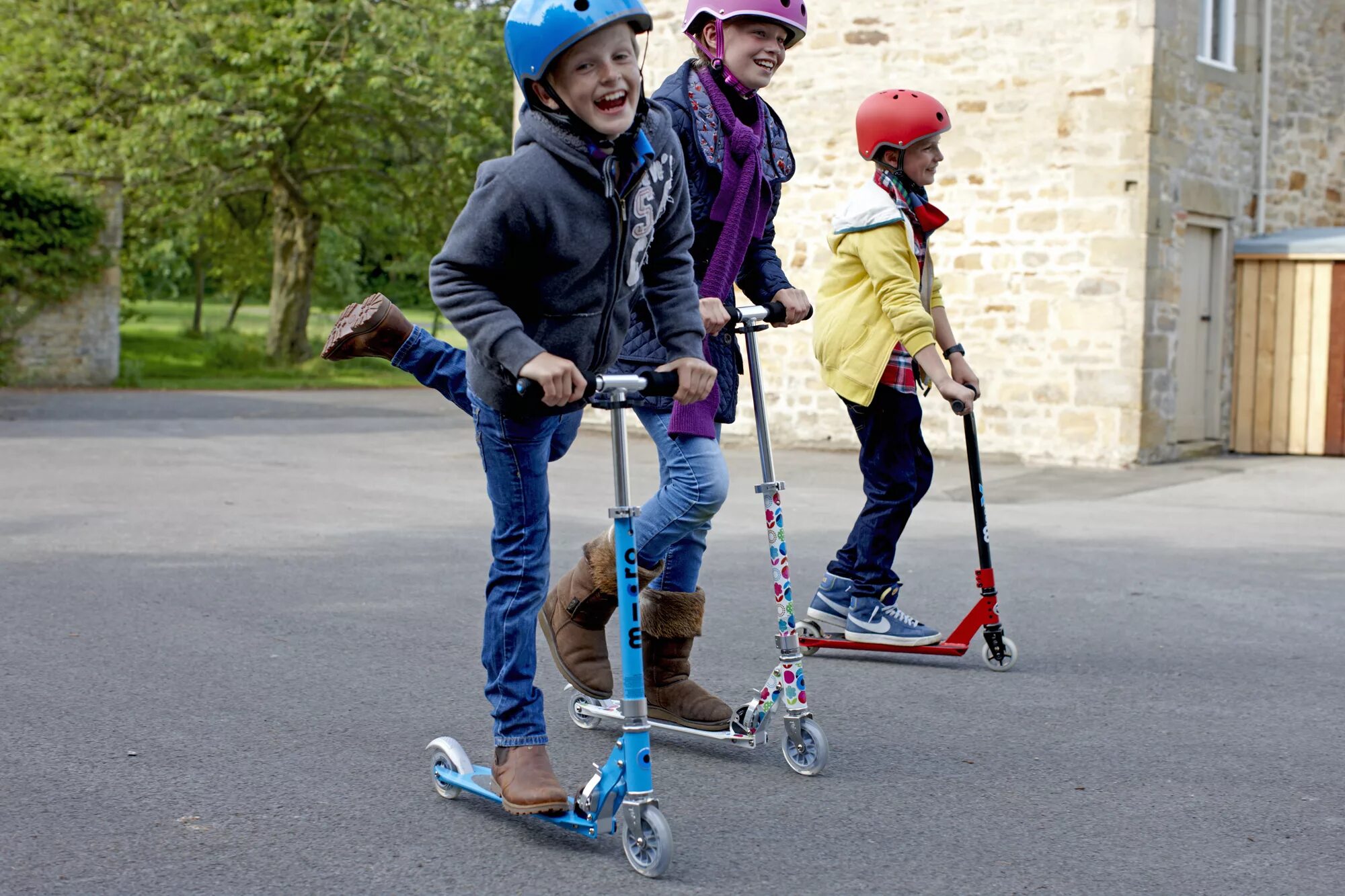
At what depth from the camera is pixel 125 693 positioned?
4.91 metres

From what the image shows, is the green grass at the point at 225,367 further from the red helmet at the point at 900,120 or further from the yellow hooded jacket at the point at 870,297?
the red helmet at the point at 900,120

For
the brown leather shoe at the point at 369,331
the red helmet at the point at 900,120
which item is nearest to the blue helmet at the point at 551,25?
the brown leather shoe at the point at 369,331

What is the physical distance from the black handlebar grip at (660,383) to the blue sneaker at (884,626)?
2358 mm

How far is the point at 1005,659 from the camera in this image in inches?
219

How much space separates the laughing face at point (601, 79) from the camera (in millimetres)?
3439

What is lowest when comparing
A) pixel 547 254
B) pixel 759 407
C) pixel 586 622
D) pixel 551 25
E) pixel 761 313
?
pixel 586 622

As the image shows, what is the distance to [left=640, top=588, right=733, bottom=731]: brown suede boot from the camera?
14.5 ft

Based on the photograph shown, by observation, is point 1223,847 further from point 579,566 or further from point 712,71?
point 712,71

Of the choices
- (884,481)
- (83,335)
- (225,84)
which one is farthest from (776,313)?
(225,84)

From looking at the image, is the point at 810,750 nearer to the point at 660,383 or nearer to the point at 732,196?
the point at 660,383

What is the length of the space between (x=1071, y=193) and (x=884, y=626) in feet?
30.4

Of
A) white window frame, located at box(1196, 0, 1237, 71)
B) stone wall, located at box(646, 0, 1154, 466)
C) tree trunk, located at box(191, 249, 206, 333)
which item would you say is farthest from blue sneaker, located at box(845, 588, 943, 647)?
tree trunk, located at box(191, 249, 206, 333)

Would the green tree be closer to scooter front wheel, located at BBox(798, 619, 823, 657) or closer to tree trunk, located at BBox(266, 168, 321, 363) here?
tree trunk, located at BBox(266, 168, 321, 363)

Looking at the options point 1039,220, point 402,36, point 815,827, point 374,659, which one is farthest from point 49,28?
point 815,827
